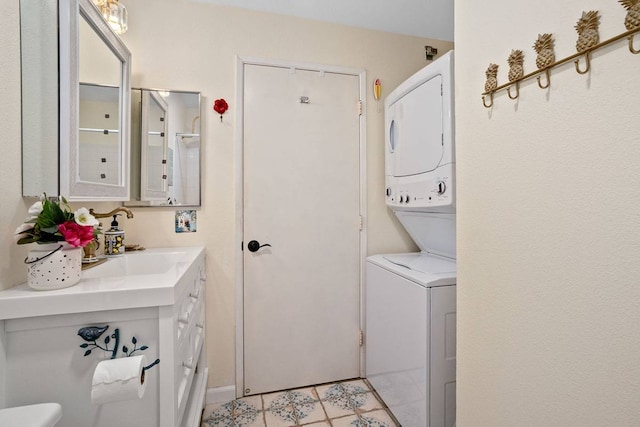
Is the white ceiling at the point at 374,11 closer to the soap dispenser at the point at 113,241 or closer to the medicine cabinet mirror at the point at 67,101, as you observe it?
the medicine cabinet mirror at the point at 67,101

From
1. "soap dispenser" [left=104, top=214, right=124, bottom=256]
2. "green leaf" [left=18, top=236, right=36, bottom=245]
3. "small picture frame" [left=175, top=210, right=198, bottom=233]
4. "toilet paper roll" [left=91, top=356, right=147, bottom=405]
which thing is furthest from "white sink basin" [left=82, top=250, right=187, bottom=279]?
"toilet paper roll" [left=91, top=356, right=147, bottom=405]

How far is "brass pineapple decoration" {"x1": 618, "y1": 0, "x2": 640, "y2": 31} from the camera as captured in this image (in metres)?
0.58

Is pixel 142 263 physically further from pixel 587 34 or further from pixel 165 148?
pixel 587 34

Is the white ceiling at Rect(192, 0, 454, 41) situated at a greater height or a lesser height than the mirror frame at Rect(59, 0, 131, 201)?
greater

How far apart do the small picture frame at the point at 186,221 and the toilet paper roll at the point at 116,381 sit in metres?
1.15

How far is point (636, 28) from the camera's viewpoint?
58 centimetres

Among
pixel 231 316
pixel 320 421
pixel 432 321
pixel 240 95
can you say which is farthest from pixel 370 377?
pixel 240 95

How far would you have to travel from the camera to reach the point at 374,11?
6.69ft

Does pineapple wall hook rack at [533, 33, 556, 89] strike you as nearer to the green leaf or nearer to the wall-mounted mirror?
the green leaf

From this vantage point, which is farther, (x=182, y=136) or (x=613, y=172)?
(x=182, y=136)

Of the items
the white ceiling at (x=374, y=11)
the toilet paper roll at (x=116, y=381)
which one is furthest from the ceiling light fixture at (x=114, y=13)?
the toilet paper roll at (x=116, y=381)

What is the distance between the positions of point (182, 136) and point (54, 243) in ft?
3.65

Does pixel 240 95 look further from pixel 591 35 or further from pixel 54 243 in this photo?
pixel 591 35

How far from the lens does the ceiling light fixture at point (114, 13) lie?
1.58 metres
